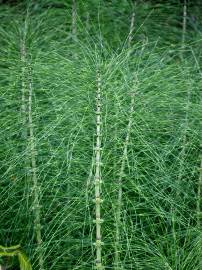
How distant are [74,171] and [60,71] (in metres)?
0.48

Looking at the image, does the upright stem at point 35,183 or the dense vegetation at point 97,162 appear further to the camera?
the upright stem at point 35,183

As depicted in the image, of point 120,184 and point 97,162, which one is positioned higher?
point 97,162

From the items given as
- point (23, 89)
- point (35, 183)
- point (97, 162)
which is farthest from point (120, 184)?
point (23, 89)

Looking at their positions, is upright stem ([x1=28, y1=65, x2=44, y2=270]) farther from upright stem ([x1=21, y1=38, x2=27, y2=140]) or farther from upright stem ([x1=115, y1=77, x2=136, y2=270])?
upright stem ([x1=115, y1=77, x2=136, y2=270])

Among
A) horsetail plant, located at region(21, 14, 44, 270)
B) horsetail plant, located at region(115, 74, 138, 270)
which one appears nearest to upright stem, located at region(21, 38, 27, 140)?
horsetail plant, located at region(21, 14, 44, 270)

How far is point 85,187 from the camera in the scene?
8.30 feet

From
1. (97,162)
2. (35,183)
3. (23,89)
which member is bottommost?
(35,183)

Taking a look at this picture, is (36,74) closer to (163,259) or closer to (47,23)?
(163,259)

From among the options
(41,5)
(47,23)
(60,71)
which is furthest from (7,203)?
(41,5)

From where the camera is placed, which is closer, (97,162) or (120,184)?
(97,162)

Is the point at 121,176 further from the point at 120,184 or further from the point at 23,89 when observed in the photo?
the point at 23,89

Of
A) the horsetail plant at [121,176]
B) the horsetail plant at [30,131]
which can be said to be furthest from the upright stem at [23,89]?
the horsetail plant at [121,176]

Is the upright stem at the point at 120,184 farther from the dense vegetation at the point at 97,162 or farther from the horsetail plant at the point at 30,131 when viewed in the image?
the horsetail plant at the point at 30,131

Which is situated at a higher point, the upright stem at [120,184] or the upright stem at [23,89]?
the upright stem at [23,89]
